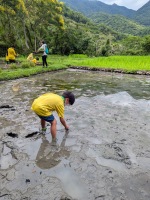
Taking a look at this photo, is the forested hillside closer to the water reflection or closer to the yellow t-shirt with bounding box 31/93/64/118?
the water reflection

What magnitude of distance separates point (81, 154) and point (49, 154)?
26.0 inches

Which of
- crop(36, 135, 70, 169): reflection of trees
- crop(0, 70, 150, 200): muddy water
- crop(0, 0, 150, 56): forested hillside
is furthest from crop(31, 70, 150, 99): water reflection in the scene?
crop(0, 0, 150, 56): forested hillside

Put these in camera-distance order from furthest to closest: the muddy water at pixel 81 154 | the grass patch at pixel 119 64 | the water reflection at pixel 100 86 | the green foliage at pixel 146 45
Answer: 1. the green foliage at pixel 146 45
2. the grass patch at pixel 119 64
3. the water reflection at pixel 100 86
4. the muddy water at pixel 81 154

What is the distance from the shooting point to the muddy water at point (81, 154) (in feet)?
12.0

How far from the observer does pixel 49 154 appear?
15.7 ft

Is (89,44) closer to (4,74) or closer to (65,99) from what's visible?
(4,74)

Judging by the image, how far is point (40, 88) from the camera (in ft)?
36.2

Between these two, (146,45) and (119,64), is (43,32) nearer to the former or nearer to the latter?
(119,64)

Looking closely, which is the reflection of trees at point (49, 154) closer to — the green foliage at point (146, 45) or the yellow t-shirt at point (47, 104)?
the yellow t-shirt at point (47, 104)

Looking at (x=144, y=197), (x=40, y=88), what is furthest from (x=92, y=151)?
(x=40, y=88)

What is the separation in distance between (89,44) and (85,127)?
30.4 metres

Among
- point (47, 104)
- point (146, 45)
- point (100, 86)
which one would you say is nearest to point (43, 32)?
point (146, 45)

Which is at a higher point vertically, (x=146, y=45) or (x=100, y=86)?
(x=146, y=45)

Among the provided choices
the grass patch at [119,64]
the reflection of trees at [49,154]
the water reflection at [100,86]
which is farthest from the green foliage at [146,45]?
the reflection of trees at [49,154]
